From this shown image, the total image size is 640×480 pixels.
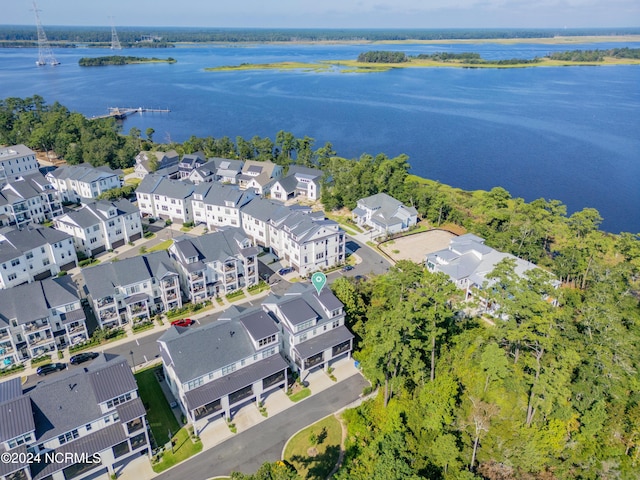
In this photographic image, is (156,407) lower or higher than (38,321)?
lower

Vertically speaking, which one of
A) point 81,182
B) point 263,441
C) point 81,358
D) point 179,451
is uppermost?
point 81,182

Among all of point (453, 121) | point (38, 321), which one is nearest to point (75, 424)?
point (38, 321)

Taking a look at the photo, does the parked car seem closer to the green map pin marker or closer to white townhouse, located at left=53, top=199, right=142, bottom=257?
the green map pin marker

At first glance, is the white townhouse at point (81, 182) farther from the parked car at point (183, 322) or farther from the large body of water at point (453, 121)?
the large body of water at point (453, 121)

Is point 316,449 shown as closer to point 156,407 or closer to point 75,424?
point 156,407

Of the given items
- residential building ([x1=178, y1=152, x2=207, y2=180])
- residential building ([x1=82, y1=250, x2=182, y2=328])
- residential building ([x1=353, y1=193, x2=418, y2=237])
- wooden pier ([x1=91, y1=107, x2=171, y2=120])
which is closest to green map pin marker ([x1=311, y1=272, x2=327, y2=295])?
residential building ([x1=82, y1=250, x2=182, y2=328])

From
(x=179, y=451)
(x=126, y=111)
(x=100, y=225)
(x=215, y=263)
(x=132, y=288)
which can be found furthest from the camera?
(x=126, y=111)
